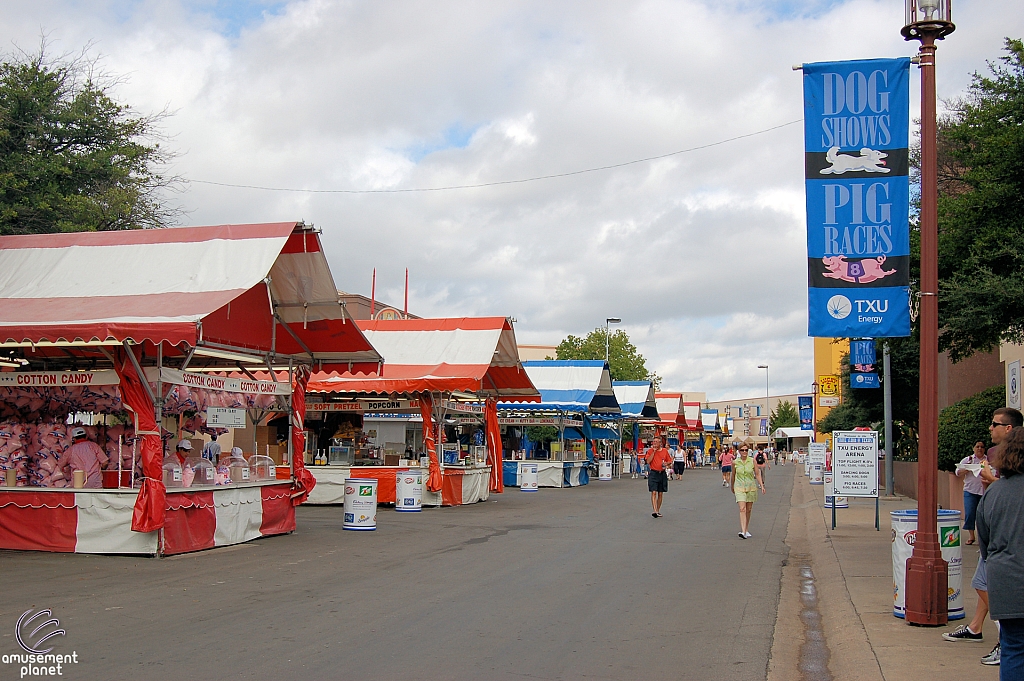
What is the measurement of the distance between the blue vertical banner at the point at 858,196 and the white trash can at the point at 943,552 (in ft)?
5.93

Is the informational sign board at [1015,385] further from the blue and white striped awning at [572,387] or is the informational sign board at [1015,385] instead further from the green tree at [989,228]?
the blue and white striped awning at [572,387]

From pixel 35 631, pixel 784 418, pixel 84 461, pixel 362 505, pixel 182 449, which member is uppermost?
pixel 784 418

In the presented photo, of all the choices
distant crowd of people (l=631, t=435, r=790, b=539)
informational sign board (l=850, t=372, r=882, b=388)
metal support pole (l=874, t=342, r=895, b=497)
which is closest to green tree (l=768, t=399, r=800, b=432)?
metal support pole (l=874, t=342, r=895, b=497)

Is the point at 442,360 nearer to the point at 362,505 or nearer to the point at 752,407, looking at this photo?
the point at 362,505

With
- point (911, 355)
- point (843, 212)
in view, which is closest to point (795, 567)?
point (843, 212)

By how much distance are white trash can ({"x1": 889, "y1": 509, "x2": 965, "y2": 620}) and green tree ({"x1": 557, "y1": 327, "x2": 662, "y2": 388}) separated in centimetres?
6023

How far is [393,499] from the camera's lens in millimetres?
22719

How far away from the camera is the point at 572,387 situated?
3903 cm

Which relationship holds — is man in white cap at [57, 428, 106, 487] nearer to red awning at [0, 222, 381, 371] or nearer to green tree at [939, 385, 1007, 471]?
red awning at [0, 222, 381, 371]

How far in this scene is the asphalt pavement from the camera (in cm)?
714

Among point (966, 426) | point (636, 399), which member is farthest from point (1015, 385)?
point (636, 399)

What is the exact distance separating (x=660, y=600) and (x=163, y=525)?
7.17 m

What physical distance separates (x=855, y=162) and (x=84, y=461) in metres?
11.3

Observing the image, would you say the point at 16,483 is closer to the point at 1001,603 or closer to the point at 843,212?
the point at 843,212
